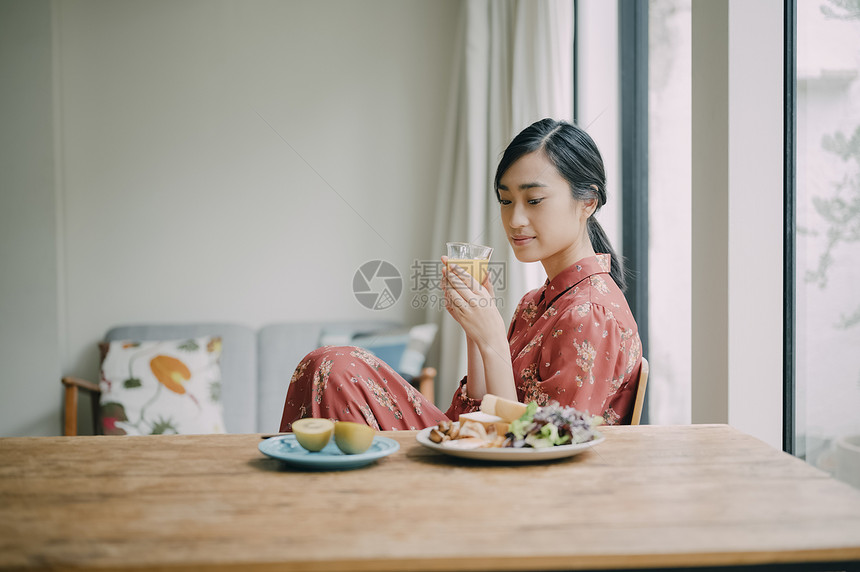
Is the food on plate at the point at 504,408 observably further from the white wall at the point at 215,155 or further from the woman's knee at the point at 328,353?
the white wall at the point at 215,155

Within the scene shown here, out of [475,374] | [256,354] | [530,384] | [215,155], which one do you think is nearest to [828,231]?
[530,384]

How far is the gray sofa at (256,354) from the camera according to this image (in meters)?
3.14

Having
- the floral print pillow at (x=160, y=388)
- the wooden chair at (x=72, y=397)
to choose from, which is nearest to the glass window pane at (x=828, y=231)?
the floral print pillow at (x=160, y=388)

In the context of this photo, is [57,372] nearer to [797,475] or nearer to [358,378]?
[358,378]

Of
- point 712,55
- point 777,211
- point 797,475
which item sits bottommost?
point 797,475

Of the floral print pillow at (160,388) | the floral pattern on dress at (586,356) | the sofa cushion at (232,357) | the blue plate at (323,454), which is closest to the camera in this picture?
the blue plate at (323,454)

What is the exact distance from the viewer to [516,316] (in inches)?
71.6

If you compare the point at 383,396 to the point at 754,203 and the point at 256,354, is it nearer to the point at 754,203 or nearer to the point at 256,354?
the point at 754,203

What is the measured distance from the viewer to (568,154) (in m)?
1.59

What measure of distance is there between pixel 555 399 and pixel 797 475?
505 mm

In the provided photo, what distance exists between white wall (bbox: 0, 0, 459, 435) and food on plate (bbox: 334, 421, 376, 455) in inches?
96.6

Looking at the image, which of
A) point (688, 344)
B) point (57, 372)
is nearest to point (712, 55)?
point (688, 344)

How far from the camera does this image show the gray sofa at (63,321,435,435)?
3.14 metres

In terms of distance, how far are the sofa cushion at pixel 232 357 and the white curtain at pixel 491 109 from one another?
82 centimetres
